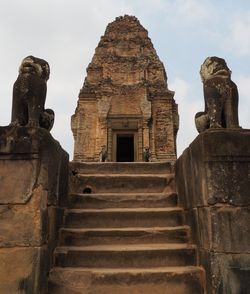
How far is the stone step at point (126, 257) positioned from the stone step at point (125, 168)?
76.7 inches

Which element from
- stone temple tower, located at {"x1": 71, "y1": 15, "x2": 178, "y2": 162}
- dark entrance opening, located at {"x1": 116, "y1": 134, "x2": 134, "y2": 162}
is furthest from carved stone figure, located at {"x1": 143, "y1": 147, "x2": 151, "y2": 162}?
dark entrance opening, located at {"x1": 116, "y1": 134, "x2": 134, "y2": 162}

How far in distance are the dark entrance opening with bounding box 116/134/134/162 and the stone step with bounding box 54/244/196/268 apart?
13678 millimetres

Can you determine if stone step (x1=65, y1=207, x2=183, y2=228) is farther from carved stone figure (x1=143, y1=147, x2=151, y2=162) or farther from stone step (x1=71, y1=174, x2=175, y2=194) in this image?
carved stone figure (x1=143, y1=147, x2=151, y2=162)

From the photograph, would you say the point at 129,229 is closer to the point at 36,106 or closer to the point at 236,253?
the point at 236,253

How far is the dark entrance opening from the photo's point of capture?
17.8 metres

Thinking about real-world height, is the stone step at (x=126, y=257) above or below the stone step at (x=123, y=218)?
below

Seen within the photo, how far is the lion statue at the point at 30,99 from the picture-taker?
12.1 ft

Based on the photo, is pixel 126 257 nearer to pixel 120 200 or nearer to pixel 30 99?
pixel 120 200

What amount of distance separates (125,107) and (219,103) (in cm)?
1246

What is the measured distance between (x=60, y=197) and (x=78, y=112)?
1297cm

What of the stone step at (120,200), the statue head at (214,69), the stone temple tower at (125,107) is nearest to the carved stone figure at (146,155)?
the stone temple tower at (125,107)

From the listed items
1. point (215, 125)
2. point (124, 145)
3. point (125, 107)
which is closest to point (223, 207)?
point (215, 125)

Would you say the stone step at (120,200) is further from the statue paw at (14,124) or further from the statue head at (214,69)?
the statue head at (214,69)

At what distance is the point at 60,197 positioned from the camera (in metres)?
4.05
